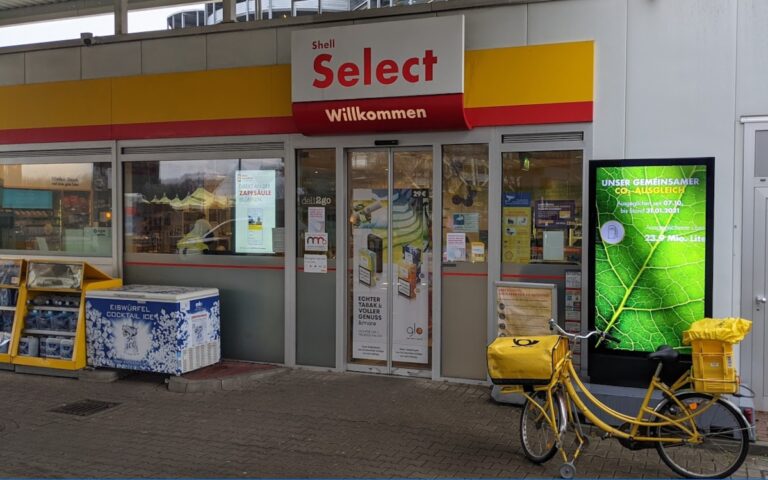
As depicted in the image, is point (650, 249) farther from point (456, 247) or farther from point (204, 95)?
point (204, 95)

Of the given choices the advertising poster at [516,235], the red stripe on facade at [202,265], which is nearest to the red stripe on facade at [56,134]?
the red stripe on facade at [202,265]

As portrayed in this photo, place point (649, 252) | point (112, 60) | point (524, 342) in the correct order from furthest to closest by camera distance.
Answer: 1. point (112, 60)
2. point (649, 252)
3. point (524, 342)

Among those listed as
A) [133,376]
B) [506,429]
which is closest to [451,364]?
[506,429]

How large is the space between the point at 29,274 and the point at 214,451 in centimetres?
426

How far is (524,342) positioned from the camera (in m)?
5.38

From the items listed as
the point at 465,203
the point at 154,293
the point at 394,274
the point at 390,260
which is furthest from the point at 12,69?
the point at 465,203

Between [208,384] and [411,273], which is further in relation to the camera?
[411,273]

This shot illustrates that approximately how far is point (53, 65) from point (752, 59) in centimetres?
836

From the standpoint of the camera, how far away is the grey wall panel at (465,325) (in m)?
7.71

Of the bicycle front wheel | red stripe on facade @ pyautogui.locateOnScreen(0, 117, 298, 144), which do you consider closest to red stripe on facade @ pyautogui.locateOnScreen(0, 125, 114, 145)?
red stripe on facade @ pyautogui.locateOnScreen(0, 117, 298, 144)

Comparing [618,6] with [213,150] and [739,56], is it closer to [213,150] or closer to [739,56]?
[739,56]

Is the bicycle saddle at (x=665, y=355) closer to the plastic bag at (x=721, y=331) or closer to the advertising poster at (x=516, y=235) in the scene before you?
the plastic bag at (x=721, y=331)

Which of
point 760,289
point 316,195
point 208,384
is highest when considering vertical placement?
point 316,195

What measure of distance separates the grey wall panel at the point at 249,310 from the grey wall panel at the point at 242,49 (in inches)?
98.2
